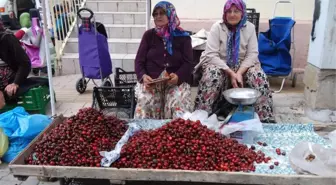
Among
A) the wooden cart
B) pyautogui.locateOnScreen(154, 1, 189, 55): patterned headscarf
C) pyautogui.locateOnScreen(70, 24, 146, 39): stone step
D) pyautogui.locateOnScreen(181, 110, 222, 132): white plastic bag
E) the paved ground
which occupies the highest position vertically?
pyautogui.locateOnScreen(154, 1, 189, 55): patterned headscarf

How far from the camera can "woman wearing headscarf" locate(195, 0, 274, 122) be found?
329 centimetres

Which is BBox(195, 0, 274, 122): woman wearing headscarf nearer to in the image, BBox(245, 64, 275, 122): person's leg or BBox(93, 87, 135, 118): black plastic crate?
BBox(245, 64, 275, 122): person's leg

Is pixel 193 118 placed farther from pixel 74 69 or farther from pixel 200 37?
pixel 74 69

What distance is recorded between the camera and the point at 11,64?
3.79 meters

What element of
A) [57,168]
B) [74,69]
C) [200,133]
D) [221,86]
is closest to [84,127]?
[57,168]

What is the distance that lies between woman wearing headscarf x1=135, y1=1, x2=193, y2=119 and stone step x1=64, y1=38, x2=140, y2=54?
2.75 metres

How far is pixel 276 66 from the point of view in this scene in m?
4.38

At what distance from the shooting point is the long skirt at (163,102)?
3211 millimetres

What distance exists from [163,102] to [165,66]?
372 mm

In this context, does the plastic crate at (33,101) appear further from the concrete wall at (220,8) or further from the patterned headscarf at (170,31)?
the concrete wall at (220,8)

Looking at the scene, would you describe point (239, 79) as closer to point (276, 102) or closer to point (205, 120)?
point (205, 120)

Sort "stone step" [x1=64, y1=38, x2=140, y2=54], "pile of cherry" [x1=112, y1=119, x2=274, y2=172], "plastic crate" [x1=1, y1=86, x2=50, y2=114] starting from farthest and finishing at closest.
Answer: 1. "stone step" [x1=64, y1=38, x2=140, y2=54]
2. "plastic crate" [x1=1, y1=86, x2=50, y2=114]
3. "pile of cherry" [x1=112, y1=119, x2=274, y2=172]

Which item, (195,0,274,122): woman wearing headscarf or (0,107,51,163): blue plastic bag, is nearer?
(0,107,51,163): blue plastic bag

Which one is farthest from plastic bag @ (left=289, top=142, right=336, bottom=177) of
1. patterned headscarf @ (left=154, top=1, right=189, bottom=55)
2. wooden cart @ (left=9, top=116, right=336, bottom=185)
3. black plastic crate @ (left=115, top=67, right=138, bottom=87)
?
black plastic crate @ (left=115, top=67, right=138, bottom=87)
